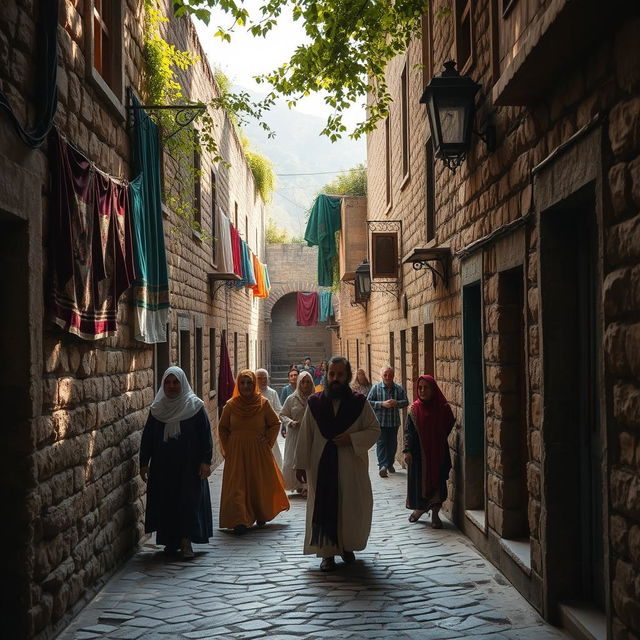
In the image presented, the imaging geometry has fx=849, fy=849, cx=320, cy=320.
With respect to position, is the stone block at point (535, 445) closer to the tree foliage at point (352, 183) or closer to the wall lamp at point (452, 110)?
the wall lamp at point (452, 110)

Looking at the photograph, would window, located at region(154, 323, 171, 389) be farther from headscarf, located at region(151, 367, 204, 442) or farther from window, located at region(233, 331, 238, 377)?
window, located at region(233, 331, 238, 377)

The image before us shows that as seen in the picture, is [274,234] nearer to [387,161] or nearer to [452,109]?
[387,161]

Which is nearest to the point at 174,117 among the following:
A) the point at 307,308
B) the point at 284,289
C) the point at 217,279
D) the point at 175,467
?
the point at 175,467

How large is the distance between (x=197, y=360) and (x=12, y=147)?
8917 mm

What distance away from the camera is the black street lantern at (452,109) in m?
7.04

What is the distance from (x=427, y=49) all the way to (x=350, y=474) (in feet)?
19.0

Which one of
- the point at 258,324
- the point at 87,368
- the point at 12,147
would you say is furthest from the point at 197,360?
the point at 258,324

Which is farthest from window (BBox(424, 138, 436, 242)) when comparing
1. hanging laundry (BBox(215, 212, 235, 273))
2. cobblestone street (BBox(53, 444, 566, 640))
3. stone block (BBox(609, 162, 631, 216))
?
stone block (BBox(609, 162, 631, 216))

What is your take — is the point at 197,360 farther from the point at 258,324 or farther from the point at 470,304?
the point at 258,324

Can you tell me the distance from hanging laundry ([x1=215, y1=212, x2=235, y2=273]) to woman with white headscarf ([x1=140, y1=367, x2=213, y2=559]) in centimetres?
780

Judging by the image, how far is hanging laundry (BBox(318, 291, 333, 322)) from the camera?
34.8 metres

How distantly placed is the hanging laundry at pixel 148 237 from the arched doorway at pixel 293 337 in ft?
95.7

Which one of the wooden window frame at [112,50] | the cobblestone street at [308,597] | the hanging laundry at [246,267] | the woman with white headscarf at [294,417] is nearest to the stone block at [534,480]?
the cobblestone street at [308,597]

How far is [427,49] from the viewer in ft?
34.0
